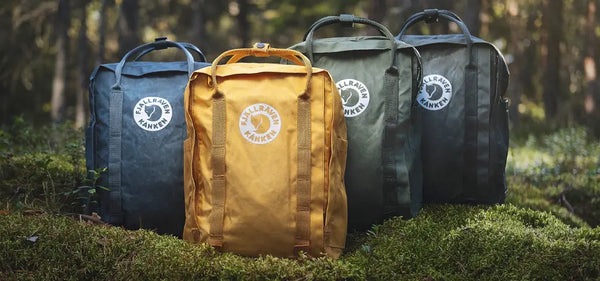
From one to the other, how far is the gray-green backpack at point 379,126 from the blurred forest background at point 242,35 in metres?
5.64

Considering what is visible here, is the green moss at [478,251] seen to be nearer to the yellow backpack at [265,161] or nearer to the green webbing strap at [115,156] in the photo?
the yellow backpack at [265,161]

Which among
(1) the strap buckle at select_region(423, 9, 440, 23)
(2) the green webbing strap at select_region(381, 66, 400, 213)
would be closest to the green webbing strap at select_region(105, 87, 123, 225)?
(2) the green webbing strap at select_region(381, 66, 400, 213)

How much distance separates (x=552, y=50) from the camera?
17.3 meters

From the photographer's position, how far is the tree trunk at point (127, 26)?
9656 millimetres

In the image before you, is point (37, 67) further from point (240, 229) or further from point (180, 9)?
point (240, 229)

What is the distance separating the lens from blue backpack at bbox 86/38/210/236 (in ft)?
11.9

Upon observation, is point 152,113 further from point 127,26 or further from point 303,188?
point 127,26

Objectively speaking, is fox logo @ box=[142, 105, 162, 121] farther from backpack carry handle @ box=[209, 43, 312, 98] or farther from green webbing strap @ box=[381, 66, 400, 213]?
green webbing strap @ box=[381, 66, 400, 213]

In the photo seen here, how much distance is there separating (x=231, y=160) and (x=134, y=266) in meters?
0.78

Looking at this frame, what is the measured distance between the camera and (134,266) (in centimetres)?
315

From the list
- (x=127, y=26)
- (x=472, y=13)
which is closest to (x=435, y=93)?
(x=472, y=13)

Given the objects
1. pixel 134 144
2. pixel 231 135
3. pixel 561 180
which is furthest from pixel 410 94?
pixel 561 180

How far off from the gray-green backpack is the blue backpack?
1054 mm

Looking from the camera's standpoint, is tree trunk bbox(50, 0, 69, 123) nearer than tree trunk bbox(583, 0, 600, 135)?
No
